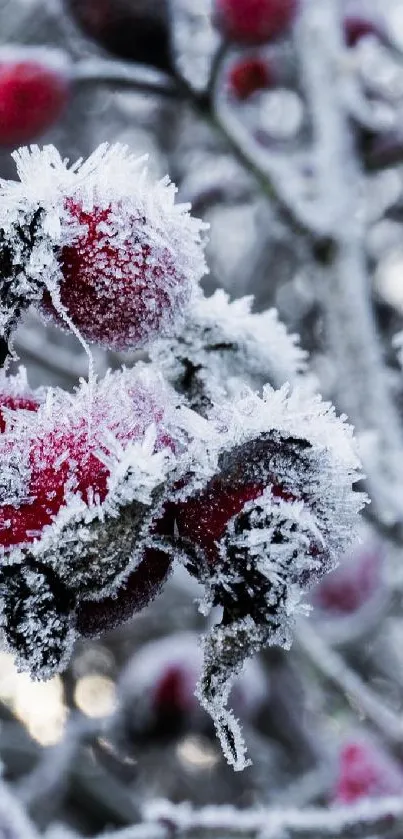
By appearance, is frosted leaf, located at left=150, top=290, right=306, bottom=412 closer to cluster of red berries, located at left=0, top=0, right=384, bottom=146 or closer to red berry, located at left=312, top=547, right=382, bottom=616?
cluster of red berries, located at left=0, top=0, right=384, bottom=146

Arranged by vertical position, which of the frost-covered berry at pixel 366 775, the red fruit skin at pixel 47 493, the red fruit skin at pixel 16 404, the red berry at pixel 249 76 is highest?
the red berry at pixel 249 76

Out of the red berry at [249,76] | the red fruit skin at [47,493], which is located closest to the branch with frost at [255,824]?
the red fruit skin at [47,493]

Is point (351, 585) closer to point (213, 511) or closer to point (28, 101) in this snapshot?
point (28, 101)

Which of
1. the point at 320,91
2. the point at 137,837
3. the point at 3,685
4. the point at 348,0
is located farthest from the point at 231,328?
the point at 3,685

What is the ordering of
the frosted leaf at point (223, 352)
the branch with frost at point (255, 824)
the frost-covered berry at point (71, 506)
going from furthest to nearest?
the branch with frost at point (255, 824) → the frosted leaf at point (223, 352) → the frost-covered berry at point (71, 506)

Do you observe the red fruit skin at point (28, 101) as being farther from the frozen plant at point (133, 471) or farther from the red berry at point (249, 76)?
the red berry at point (249, 76)

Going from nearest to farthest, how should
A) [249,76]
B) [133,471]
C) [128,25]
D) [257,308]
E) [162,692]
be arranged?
1. [133,471]
2. [128,25]
3. [249,76]
4. [162,692]
5. [257,308]

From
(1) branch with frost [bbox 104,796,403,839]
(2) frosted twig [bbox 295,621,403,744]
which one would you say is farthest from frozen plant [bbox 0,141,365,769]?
(2) frosted twig [bbox 295,621,403,744]

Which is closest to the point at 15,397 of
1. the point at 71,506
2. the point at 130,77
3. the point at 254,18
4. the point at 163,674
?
the point at 71,506
